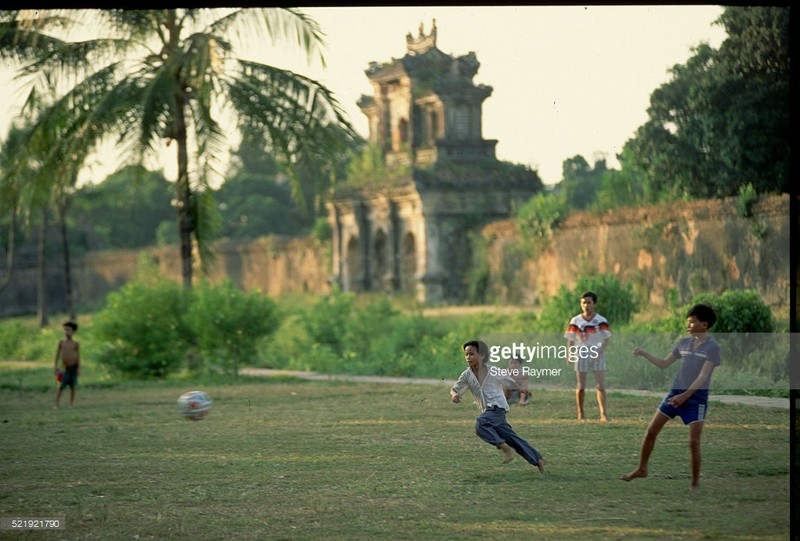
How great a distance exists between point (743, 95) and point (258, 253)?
20.5 meters

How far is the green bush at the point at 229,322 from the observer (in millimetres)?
19250

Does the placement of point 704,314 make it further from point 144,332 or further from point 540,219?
point 540,219

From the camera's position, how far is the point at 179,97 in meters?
20.1

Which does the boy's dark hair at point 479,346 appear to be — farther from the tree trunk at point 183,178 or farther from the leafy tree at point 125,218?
the leafy tree at point 125,218

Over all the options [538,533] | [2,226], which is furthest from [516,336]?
[2,226]

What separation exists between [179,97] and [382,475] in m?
12.1

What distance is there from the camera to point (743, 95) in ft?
57.2

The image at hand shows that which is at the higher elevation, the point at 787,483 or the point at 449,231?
the point at 449,231

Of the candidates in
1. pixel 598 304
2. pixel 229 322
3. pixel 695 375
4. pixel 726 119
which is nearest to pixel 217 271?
pixel 229 322

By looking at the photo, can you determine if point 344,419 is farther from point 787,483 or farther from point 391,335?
point 391,335

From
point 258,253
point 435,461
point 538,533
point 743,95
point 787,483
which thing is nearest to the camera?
point 538,533

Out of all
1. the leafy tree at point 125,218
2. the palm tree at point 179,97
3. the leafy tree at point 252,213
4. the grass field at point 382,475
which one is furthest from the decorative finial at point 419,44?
the leafy tree at point 125,218

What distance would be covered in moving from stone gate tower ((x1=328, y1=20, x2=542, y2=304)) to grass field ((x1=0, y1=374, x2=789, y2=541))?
11.3 metres

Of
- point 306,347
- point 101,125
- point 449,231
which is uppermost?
point 101,125
